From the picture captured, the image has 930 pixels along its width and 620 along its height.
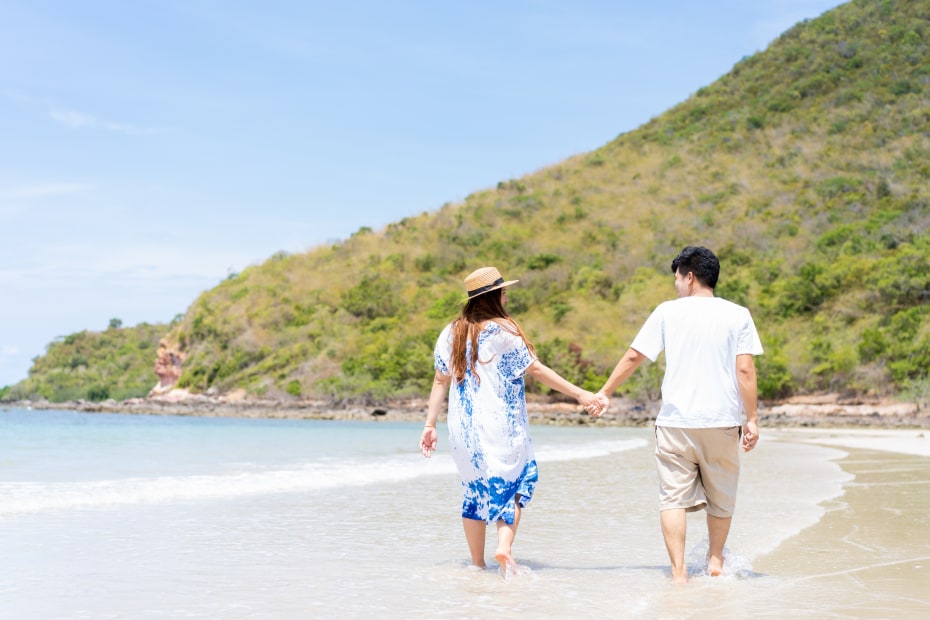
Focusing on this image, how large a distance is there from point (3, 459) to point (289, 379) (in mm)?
50180

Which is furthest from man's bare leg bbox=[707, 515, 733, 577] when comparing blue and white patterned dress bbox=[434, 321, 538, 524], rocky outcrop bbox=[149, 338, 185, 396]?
rocky outcrop bbox=[149, 338, 185, 396]

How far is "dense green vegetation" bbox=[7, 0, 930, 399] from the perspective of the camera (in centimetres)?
4756

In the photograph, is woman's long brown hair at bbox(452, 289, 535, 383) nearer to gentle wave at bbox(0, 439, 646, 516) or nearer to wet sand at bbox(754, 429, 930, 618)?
wet sand at bbox(754, 429, 930, 618)

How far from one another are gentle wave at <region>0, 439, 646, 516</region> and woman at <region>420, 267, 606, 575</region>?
5.13 metres

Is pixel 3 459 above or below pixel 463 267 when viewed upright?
below

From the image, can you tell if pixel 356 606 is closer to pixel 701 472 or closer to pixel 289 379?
pixel 701 472

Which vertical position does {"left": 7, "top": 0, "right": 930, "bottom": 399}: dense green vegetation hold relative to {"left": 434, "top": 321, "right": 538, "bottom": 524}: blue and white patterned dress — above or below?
above

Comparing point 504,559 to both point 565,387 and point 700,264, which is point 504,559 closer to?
point 565,387

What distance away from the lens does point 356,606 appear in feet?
15.1

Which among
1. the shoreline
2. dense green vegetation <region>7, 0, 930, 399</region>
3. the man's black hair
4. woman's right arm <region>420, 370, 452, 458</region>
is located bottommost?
the shoreline

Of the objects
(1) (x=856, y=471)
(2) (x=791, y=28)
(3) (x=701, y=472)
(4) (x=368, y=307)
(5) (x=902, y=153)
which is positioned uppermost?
(2) (x=791, y=28)

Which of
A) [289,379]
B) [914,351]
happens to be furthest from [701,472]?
[289,379]

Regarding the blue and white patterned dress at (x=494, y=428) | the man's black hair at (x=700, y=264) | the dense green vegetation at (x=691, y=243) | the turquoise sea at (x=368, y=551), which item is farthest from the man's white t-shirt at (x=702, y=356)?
the dense green vegetation at (x=691, y=243)

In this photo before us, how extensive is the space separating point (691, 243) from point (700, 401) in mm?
59124
